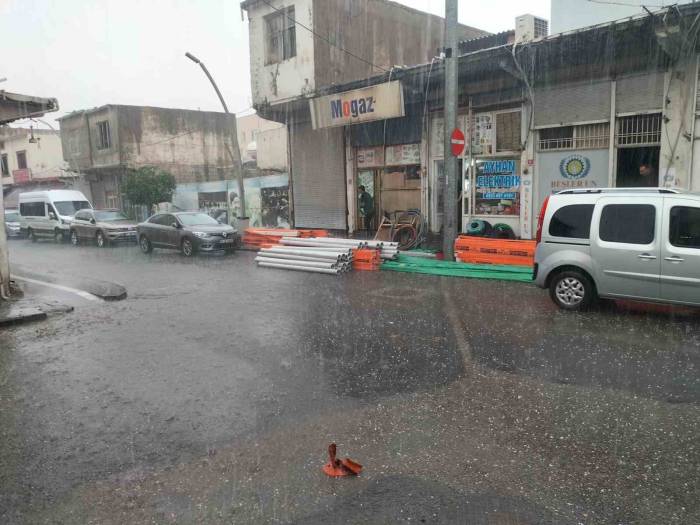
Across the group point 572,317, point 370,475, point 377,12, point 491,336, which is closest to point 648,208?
point 572,317

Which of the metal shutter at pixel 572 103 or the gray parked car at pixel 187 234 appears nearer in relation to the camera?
the metal shutter at pixel 572 103

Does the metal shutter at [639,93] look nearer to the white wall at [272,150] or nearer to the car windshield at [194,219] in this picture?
the car windshield at [194,219]

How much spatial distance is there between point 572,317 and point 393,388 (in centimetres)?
388

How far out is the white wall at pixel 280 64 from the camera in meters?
19.4

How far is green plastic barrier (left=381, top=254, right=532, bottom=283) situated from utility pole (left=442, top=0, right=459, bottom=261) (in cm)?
78

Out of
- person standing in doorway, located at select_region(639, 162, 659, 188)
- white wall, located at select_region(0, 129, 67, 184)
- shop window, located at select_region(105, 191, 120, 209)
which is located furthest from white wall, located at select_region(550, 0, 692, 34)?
white wall, located at select_region(0, 129, 67, 184)

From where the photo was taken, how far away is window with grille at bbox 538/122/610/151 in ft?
44.5

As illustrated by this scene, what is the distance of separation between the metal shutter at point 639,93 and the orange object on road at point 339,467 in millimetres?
12409

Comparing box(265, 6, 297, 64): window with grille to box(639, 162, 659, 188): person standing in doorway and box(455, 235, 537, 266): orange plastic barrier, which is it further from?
box(639, 162, 659, 188): person standing in doorway

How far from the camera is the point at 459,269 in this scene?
12.2 metres

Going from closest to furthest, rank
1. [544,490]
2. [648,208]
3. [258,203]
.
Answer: [544,490], [648,208], [258,203]

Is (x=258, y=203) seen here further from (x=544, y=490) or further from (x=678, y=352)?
(x=544, y=490)

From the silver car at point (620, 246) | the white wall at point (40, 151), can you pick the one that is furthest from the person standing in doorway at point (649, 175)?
the white wall at point (40, 151)

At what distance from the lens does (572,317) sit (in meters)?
7.91
